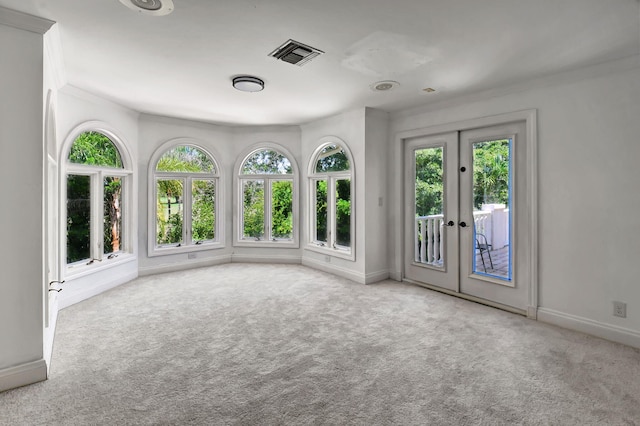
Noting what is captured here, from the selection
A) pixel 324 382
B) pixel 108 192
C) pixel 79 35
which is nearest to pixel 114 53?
pixel 79 35

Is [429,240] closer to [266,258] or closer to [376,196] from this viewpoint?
[376,196]

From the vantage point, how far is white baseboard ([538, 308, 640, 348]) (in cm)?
287

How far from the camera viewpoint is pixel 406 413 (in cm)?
196

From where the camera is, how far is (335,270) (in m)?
5.29

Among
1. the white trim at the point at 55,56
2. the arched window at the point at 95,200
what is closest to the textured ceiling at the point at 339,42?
the white trim at the point at 55,56

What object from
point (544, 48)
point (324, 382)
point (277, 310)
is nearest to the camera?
point (324, 382)

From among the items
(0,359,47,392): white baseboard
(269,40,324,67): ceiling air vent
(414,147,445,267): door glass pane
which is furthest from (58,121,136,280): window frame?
(414,147,445,267): door glass pane

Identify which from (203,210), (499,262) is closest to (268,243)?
(203,210)

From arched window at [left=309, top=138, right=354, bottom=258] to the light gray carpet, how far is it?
5.19 feet

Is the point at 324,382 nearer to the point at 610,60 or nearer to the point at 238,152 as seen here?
the point at 610,60

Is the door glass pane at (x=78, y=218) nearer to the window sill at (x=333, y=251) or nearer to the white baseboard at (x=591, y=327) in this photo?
the window sill at (x=333, y=251)

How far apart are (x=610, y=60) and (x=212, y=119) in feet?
16.6

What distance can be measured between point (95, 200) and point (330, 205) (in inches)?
134

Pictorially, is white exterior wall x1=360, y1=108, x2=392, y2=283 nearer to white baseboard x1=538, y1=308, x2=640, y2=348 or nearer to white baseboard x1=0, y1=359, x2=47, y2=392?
white baseboard x1=538, y1=308, x2=640, y2=348
